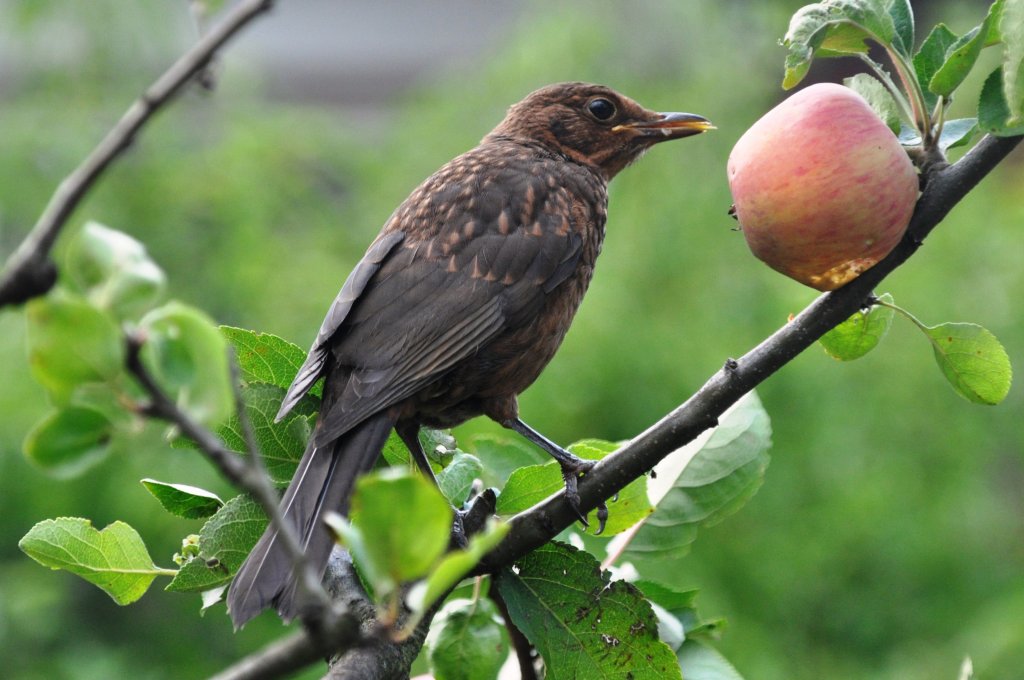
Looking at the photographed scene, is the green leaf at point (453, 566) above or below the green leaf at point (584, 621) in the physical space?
above

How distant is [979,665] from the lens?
415 centimetres

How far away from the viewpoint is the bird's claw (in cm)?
180

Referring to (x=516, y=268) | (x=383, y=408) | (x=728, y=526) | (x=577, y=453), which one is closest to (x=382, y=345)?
(x=383, y=408)

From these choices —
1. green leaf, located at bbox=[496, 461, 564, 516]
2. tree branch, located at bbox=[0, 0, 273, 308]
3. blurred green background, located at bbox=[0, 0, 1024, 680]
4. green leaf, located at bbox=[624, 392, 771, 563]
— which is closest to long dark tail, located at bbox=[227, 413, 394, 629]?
green leaf, located at bbox=[496, 461, 564, 516]

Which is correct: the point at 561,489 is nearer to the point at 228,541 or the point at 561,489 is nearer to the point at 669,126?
the point at 228,541

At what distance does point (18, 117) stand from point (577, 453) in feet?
17.4

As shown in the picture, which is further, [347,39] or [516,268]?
[347,39]

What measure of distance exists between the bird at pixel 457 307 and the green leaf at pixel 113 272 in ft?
3.51

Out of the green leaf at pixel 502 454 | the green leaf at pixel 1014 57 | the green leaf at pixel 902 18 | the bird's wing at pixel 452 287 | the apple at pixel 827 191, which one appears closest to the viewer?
the green leaf at pixel 1014 57

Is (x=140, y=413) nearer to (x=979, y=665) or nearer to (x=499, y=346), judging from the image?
(x=499, y=346)

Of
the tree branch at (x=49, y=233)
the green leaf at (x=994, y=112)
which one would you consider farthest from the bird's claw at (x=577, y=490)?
the tree branch at (x=49, y=233)

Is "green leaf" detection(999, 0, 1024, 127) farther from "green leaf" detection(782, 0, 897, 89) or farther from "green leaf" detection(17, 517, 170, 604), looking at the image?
"green leaf" detection(17, 517, 170, 604)

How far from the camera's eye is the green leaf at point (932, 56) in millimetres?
1750

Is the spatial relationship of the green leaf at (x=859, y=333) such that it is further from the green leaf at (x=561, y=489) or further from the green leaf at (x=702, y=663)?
the green leaf at (x=702, y=663)
